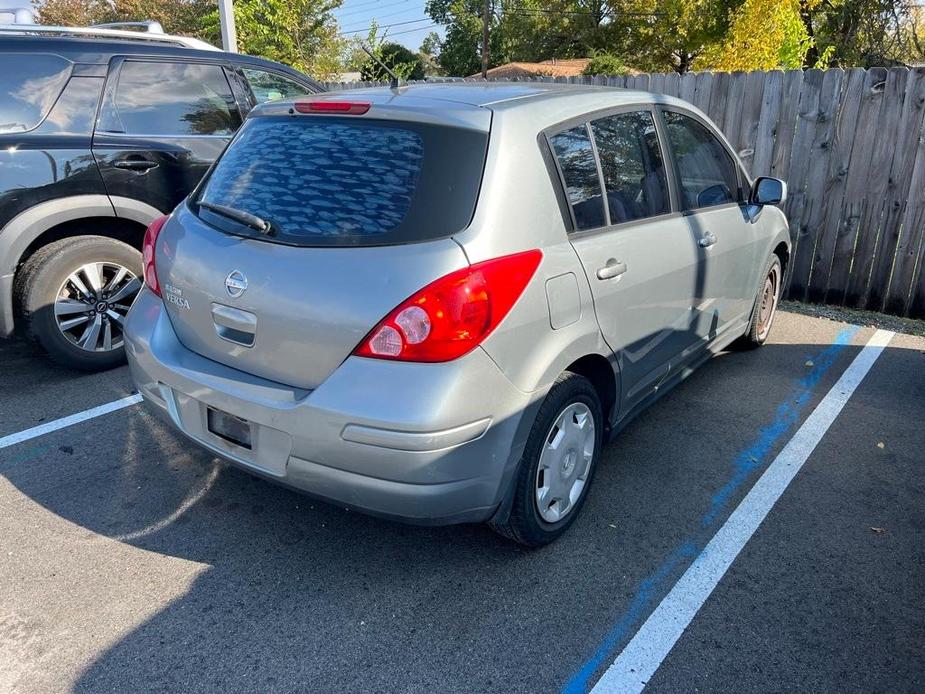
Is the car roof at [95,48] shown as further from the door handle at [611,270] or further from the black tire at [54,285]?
the door handle at [611,270]

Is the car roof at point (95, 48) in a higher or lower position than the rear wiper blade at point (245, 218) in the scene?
higher

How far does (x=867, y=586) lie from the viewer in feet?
9.11

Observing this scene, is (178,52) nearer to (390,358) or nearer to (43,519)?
(43,519)

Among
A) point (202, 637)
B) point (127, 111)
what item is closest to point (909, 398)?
point (202, 637)

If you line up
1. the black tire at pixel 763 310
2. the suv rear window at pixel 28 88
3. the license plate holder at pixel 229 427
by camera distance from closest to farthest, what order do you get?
the license plate holder at pixel 229 427
the suv rear window at pixel 28 88
the black tire at pixel 763 310

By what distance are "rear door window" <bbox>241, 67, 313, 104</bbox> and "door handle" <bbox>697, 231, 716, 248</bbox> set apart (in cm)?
325

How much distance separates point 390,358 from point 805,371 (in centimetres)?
375

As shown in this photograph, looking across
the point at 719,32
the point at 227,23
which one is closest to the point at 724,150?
the point at 227,23

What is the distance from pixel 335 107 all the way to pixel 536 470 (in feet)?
5.33

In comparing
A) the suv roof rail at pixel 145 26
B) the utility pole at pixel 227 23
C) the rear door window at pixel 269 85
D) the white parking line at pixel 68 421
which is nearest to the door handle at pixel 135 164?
the rear door window at pixel 269 85

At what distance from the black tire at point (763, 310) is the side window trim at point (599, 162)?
5.20 feet

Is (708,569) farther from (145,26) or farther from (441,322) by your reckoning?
(145,26)

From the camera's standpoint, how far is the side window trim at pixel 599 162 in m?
2.76

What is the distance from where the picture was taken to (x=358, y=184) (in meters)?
2.53
